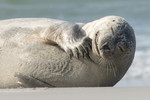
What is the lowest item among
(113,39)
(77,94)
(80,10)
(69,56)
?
(77,94)

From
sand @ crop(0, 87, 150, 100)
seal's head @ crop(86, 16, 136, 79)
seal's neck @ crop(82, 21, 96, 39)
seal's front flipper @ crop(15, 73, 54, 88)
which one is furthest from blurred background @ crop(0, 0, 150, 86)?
sand @ crop(0, 87, 150, 100)

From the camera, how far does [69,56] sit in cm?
539

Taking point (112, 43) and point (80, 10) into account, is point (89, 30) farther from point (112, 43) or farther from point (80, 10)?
point (80, 10)

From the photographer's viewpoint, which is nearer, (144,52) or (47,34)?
(47,34)

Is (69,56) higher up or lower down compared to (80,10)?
lower down

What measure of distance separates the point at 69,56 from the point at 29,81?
407mm

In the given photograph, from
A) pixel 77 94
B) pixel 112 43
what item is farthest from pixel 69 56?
pixel 77 94

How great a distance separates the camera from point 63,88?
5102 millimetres

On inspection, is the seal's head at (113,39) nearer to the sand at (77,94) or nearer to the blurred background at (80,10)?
the sand at (77,94)

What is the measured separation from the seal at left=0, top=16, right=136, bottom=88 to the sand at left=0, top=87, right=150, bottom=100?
405 millimetres

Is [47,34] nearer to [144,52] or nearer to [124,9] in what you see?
[144,52]

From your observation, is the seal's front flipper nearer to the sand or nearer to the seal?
the seal

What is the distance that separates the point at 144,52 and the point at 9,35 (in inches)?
191

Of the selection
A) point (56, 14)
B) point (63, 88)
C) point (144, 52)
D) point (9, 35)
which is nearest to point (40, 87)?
point (63, 88)
